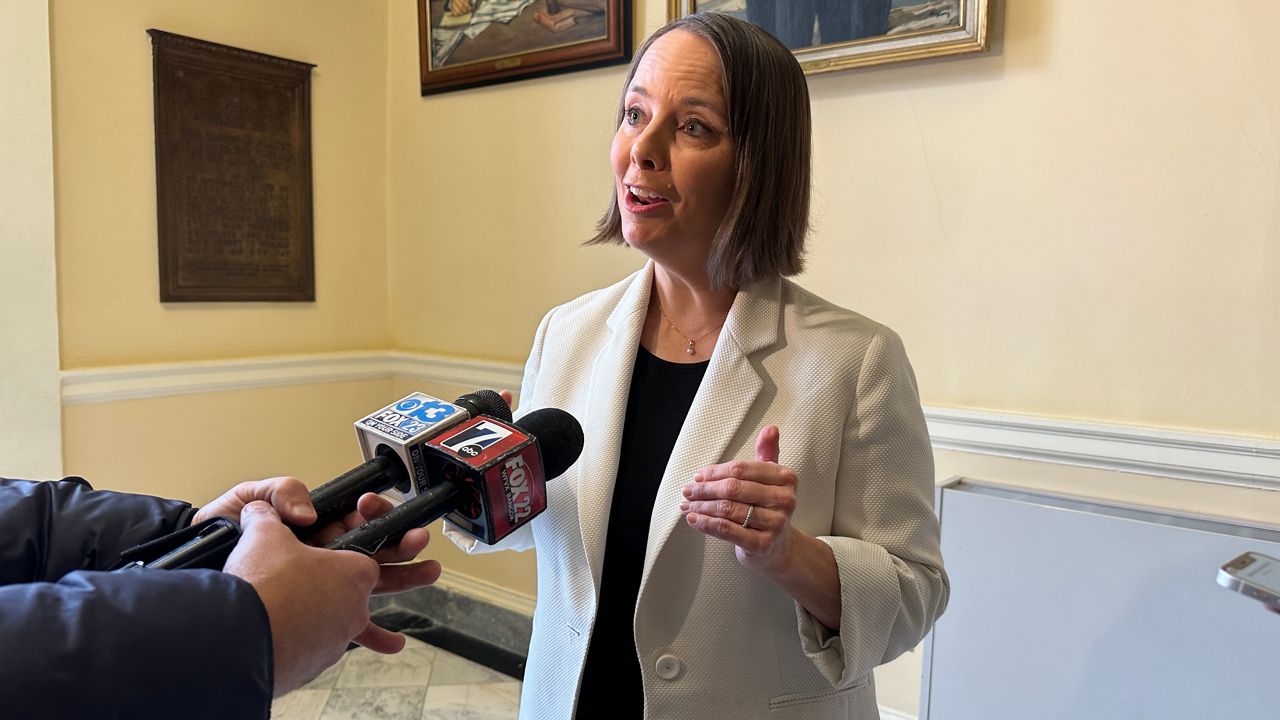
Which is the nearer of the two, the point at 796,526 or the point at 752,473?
the point at 752,473

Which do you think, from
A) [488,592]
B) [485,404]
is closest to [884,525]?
[485,404]

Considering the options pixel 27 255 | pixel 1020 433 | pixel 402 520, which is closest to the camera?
pixel 402 520

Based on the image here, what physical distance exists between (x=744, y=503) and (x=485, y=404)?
33 centimetres

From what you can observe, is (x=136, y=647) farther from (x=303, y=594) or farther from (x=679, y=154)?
(x=679, y=154)

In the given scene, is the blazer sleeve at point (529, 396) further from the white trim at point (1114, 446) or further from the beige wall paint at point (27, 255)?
the beige wall paint at point (27, 255)

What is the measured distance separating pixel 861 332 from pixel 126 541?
966 mm

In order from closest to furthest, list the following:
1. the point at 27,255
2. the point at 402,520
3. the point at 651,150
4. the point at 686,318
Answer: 1. the point at 402,520
2. the point at 651,150
3. the point at 686,318
4. the point at 27,255

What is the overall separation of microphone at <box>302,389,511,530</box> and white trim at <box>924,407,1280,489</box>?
1472 millimetres

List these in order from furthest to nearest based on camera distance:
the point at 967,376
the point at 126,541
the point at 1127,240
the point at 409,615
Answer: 1. the point at 409,615
2. the point at 967,376
3. the point at 1127,240
4. the point at 126,541

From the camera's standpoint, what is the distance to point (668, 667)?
115 centimetres

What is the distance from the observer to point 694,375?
131cm

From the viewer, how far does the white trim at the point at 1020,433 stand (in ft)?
5.91

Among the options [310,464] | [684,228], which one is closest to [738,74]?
[684,228]

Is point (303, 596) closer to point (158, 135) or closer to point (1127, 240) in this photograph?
point (1127, 240)
